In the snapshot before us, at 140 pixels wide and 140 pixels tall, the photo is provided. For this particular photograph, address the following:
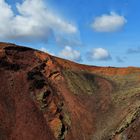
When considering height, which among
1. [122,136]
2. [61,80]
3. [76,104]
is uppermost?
[61,80]

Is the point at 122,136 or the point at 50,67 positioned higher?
the point at 50,67

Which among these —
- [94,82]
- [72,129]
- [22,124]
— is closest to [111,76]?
[94,82]

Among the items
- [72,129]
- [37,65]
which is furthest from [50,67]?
[72,129]

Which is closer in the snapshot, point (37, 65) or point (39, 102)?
point (39, 102)

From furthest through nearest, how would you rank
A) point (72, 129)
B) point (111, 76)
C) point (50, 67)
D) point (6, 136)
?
1. point (111, 76)
2. point (50, 67)
3. point (72, 129)
4. point (6, 136)

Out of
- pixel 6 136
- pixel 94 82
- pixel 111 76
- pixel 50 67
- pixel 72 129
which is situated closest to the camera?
pixel 6 136

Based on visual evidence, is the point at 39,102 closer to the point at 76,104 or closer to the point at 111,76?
the point at 76,104
